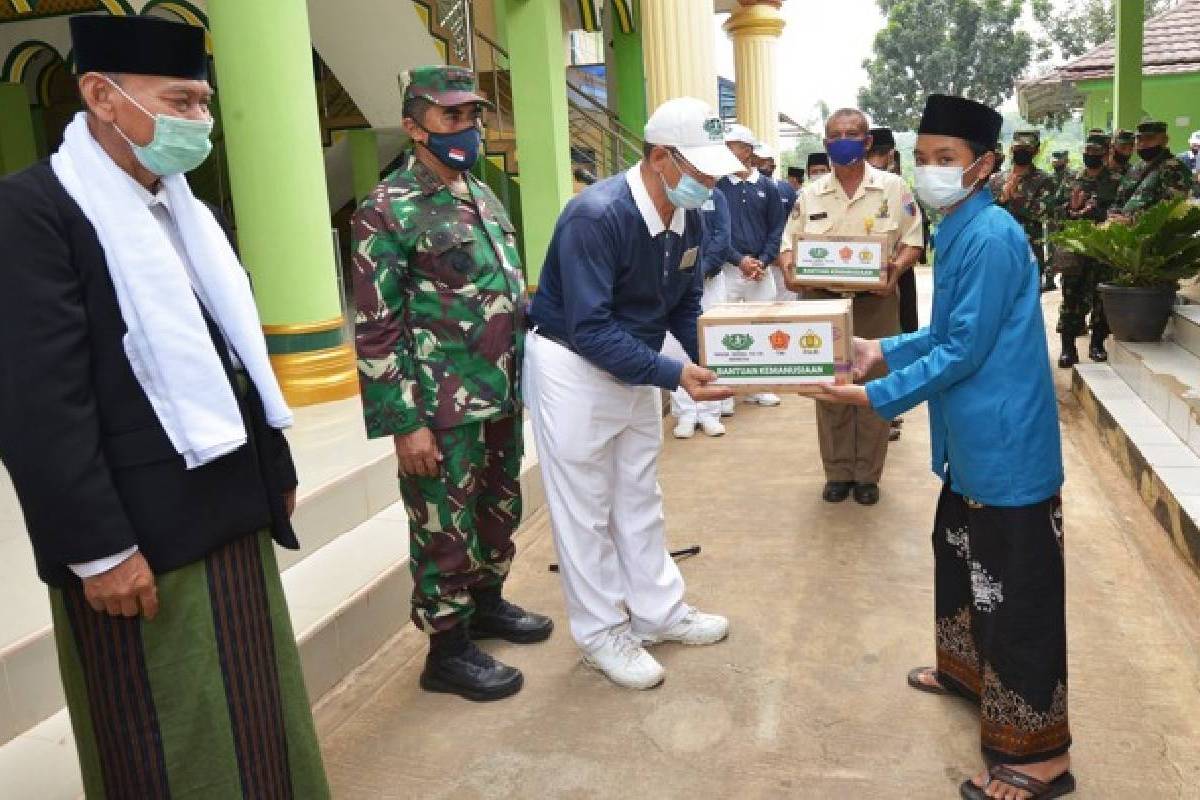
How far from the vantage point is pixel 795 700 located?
301cm

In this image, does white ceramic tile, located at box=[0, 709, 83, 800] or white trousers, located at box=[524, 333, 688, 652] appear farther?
white trousers, located at box=[524, 333, 688, 652]

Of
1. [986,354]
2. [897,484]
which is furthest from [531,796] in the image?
[897,484]

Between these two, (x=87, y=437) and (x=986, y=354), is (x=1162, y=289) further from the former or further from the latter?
(x=87, y=437)

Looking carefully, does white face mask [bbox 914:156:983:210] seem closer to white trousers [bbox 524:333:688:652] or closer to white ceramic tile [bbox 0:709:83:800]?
white trousers [bbox 524:333:688:652]

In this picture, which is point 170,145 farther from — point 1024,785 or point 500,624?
point 1024,785

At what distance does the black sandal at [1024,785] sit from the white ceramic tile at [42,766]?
7.14ft

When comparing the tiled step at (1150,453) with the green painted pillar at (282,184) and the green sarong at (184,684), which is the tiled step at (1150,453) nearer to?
the green sarong at (184,684)

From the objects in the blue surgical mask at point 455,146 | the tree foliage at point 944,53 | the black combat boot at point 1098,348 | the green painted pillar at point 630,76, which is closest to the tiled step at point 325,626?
the blue surgical mask at point 455,146

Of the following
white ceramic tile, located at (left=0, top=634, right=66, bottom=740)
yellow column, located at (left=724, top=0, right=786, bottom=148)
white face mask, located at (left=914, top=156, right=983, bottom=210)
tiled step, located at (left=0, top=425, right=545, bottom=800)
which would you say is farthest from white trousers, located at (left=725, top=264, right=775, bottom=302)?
yellow column, located at (left=724, top=0, right=786, bottom=148)

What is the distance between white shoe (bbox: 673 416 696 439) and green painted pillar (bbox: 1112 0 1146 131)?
889cm

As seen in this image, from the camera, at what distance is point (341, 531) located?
4.05 meters

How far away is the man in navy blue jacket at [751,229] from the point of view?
21.5 feet

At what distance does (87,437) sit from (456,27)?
30.5 feet

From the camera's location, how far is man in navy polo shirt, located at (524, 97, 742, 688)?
2.84m
